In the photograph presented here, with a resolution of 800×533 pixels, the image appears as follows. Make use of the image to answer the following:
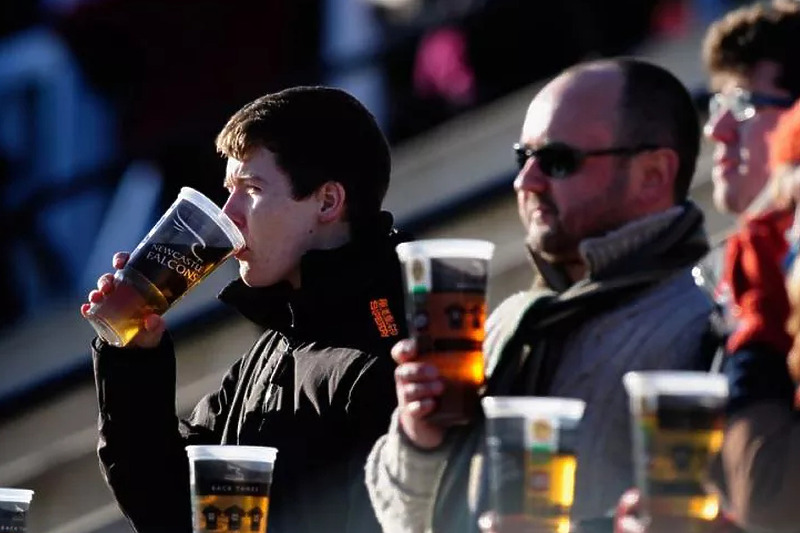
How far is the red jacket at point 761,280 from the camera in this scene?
4.49 metres

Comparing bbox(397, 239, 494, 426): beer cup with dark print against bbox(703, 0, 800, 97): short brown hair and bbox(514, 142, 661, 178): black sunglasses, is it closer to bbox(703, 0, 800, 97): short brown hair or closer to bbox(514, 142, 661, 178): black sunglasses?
bbox(514, 142, 661, 178): black sunglasses

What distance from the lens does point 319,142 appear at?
613 centimetres

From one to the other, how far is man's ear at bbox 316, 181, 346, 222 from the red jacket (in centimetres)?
170

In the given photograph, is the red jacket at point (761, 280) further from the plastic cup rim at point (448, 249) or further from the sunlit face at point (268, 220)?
the sunlit face at point (268, 220)

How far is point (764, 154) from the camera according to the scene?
593cm

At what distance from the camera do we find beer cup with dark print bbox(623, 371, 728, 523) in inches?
169

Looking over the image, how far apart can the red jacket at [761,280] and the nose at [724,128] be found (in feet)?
4.60

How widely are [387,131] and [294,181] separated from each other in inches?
224

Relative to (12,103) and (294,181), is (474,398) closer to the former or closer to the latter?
(294,181)

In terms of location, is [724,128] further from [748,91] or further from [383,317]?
[383,317]

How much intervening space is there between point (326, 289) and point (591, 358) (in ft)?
3.59

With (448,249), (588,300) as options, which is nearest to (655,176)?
(588,300)

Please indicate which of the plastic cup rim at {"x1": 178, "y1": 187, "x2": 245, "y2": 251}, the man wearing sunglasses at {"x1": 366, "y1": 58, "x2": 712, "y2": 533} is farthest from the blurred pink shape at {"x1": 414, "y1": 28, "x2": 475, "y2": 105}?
the man wearing sunglasses at {"x1": 366, "y1": 58, "x2": 712, "y2": 533}

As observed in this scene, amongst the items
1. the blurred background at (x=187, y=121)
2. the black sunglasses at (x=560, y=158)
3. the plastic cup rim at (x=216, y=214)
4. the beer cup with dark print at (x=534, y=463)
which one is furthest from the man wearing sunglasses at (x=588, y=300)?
the blurred background at (x=187, y=121)
